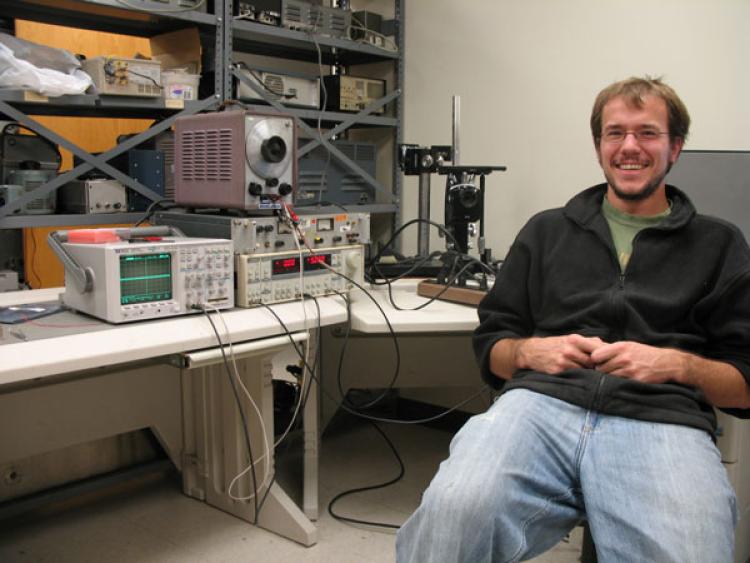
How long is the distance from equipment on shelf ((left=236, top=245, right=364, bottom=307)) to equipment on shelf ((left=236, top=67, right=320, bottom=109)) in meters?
1.25

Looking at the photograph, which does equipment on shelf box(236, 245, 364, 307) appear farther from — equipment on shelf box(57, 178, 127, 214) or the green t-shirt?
equipment on shelf box(57, 178, 127, 214)

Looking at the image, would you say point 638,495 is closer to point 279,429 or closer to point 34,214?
point 279,429

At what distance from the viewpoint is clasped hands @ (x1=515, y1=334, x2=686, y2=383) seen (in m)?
1.38

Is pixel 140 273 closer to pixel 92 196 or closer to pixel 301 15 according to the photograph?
pixel 92 196

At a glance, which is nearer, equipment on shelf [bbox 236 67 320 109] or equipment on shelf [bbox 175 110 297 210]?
equipment on shelf [bbox 175 110 297 210]

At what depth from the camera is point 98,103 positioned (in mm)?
2629

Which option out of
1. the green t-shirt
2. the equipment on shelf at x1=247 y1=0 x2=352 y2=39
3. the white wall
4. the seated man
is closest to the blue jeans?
the seated man

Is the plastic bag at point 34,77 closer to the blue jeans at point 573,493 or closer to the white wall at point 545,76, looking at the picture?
the white wall at point 545,76

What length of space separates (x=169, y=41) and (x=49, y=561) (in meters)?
2.05

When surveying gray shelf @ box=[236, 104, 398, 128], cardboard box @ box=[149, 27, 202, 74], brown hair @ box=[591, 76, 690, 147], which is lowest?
brown hair @ box=[591, 76, 690, 147]

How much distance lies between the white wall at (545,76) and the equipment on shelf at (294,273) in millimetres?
1355

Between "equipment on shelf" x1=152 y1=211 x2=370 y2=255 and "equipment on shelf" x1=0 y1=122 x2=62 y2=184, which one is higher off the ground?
"equipment on shelf" x1=0 y1=122 x2=62 y2=184

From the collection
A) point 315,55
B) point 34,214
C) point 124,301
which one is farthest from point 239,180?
point 315,55

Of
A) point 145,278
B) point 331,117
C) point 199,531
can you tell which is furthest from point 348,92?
point 199,531
